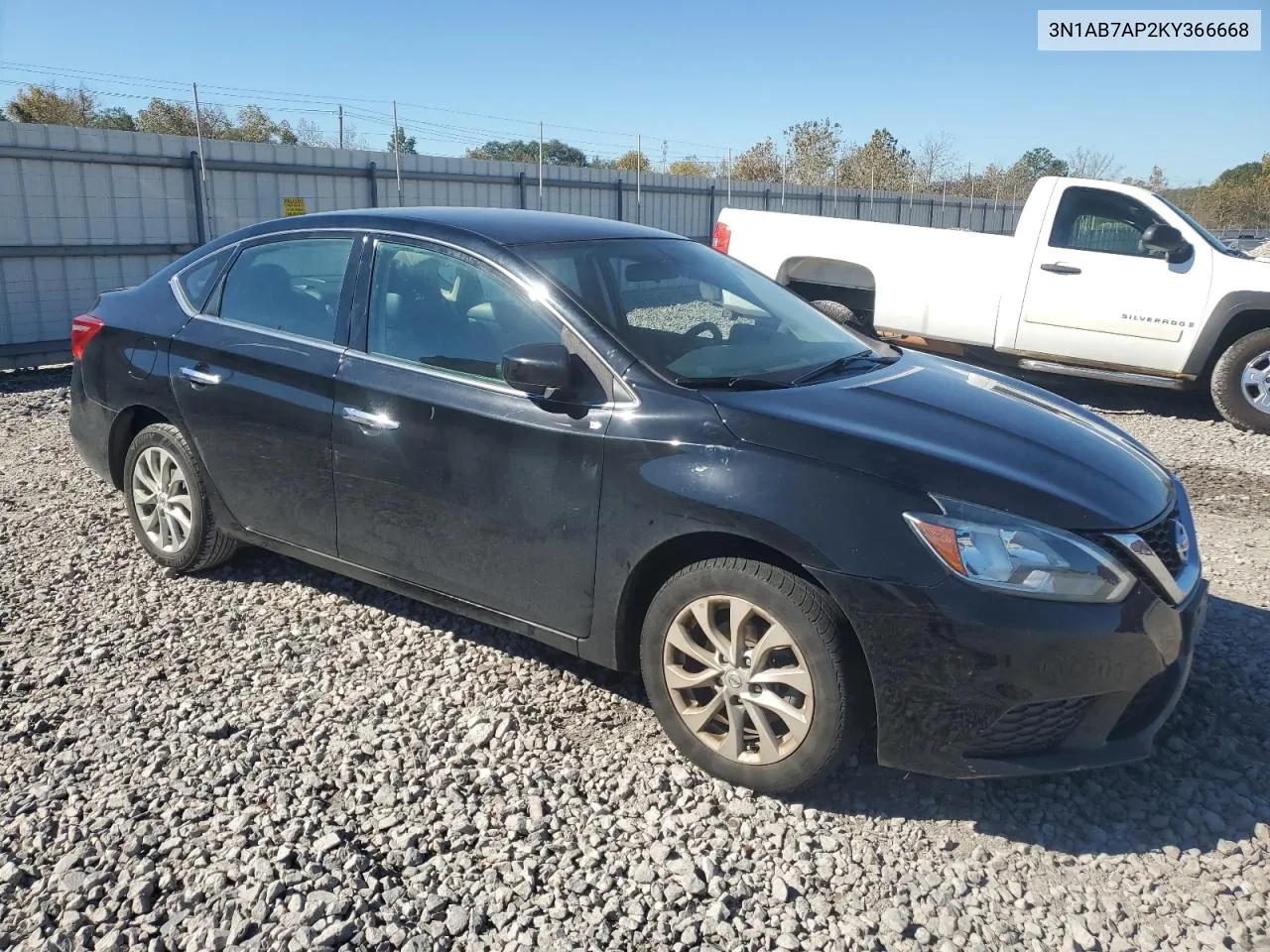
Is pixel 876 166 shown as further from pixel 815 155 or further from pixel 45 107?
pixel 45 107

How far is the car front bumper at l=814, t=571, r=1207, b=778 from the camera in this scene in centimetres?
273

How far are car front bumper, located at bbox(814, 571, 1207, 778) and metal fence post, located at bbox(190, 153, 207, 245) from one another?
11.9 metres

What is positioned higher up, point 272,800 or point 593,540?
point 593,540

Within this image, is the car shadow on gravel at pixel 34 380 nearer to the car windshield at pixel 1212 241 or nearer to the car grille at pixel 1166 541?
the car grille at pixel 1166 541

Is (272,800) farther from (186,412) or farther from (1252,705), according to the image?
(1252,705)

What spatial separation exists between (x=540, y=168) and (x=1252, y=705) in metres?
15.8

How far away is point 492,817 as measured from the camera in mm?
3012

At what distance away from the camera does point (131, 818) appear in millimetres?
2969

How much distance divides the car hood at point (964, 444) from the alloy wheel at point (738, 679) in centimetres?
54

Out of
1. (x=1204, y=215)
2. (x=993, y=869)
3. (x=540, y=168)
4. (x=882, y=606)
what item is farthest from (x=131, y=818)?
(x=1204, y=215)

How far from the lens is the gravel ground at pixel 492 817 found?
2.60 meters

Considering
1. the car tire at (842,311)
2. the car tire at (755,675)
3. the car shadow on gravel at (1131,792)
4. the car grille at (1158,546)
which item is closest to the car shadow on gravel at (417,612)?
the car shadow on gravel at (1131,792)

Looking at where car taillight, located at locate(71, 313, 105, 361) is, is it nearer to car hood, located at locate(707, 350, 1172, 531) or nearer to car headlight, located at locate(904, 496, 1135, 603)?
car hood, located at locate(707, 350, 1172, 531)

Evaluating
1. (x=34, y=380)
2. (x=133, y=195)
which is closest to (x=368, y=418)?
(x=34, y=380)
